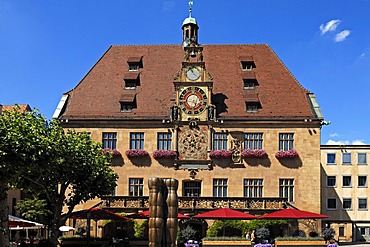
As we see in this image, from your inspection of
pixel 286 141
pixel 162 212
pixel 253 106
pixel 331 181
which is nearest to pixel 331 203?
pixel 331 181

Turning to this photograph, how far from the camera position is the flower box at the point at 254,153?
4503cm

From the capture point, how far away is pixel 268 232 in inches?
1572

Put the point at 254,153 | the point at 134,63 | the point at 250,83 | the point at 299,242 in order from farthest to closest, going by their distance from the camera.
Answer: the point at 134,63 → the point at 250,83 → the point at 254,153 → the point at 299,242

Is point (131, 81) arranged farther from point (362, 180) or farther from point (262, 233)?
point (362, 180)

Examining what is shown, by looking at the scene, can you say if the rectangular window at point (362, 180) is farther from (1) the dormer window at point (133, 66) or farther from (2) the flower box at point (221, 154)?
(1) the dormer window at point (133, 66)

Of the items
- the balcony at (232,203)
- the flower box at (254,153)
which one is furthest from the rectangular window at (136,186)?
the flower box at (254,153)

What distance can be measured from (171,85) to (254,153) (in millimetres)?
9781

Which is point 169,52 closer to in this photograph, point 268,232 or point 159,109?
point 159,109

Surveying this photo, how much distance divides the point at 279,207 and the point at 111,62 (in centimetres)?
2081

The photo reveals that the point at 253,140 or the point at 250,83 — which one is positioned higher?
the point at 250,83

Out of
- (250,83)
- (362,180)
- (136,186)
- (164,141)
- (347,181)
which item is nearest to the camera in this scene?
(136,186)

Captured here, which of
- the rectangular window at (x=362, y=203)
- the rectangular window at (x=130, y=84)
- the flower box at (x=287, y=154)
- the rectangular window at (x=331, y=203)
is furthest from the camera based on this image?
the rectangular window at (x=331, y=203)

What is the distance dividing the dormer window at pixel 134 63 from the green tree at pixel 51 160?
16.2 meters

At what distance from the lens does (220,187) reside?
149 feet
